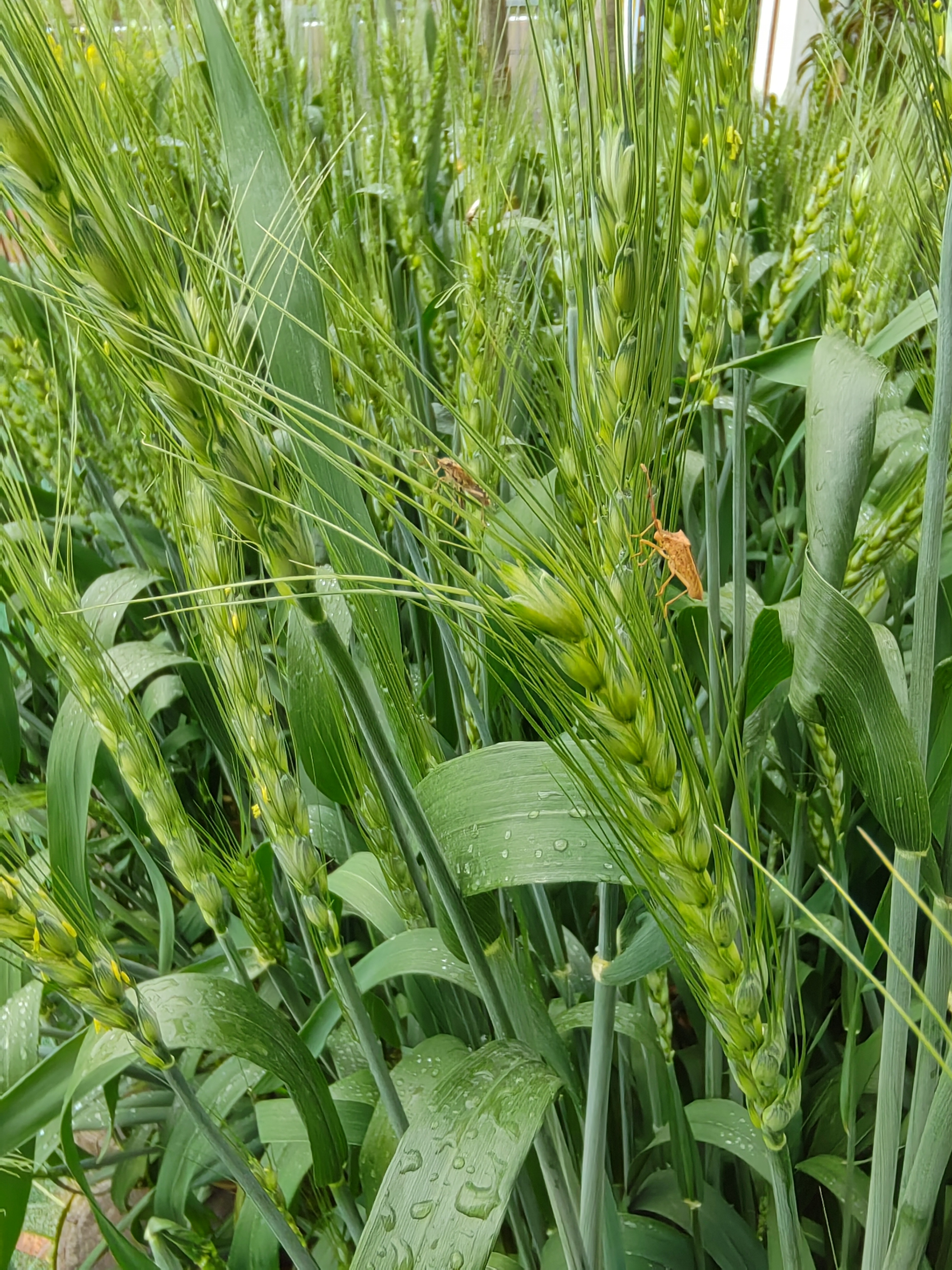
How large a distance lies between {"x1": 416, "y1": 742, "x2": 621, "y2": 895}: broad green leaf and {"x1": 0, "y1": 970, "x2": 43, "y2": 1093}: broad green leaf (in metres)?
0.29

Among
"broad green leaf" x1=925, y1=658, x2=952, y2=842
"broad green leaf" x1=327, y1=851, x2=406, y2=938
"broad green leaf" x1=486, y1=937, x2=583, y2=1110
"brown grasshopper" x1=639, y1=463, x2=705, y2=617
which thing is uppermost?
"brown grasshopper" x1=639, y1=463, x2=705, y2=617

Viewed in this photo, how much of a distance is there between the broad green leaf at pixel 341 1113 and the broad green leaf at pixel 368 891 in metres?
0.09

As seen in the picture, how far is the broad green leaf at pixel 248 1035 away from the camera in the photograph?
39cm

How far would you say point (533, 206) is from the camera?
69cm

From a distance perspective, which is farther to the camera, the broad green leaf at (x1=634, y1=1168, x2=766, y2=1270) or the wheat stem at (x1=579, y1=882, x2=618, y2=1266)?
the broad green leaf at (x1=634, y1=1168, x2=766, y2=1270)

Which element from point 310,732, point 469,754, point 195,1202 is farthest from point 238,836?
point 469,754

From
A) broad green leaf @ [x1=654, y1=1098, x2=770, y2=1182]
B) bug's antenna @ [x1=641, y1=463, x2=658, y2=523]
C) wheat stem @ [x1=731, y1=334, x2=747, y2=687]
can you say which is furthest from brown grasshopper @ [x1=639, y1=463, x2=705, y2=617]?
broad green leaf @ [x1=654, y1=1098, x2=770, y2=1182]

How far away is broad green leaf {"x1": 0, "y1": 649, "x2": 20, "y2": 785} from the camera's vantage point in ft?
2.11

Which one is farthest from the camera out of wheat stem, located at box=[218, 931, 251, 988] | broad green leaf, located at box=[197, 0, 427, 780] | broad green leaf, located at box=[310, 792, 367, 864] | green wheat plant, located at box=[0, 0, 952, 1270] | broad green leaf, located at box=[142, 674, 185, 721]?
broad green leaf, located at box=[142, 674, 185, 721]

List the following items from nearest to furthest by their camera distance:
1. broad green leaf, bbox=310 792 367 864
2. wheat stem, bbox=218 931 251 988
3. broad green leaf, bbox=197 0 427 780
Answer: broad green leaf, bbox=197 0 427 780 → wheat stem, bbox=218 931 251 988 → broad green leaf, bbox=310 792 367 864

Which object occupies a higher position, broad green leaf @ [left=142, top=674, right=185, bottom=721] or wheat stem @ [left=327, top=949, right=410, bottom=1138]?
wheat stem @ [left=327, top=949, right=410, bottom=1138]

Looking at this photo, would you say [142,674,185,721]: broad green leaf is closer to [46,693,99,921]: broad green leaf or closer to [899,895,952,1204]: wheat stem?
[46,693,99,921]: broad green leaf

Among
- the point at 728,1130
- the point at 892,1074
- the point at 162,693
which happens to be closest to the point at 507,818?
the point at 892,1074

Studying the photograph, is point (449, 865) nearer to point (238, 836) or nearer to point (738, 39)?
point (738, 39)
